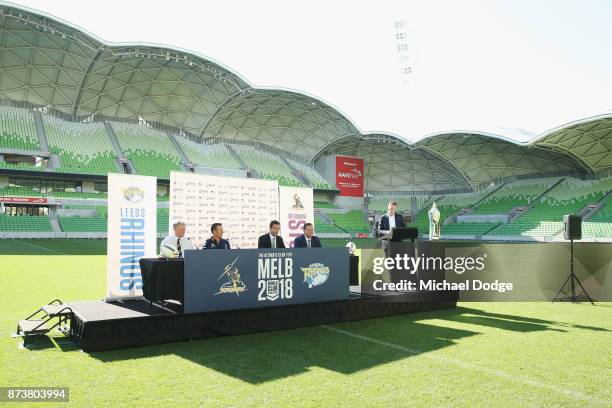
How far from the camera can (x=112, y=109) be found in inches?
1859

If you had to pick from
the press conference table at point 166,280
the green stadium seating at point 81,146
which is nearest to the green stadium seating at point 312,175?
the green stadium seating at point 81,146

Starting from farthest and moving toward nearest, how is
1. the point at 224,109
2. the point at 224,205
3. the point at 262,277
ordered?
the point at 224,109 → the point at 224,205 → the point at 262,277

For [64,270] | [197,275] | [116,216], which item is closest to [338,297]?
[197,275]

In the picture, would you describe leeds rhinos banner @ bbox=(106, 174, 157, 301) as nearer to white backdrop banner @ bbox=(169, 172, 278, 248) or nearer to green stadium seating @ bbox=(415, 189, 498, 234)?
white backdrop banner @ bbox=(169, 172, 278, 248)

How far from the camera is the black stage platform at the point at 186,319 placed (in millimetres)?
6234

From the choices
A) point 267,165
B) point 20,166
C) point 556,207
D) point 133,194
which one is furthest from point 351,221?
point 133,194

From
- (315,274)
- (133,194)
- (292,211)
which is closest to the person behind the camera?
(315,274)

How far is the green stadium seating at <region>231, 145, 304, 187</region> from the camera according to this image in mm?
53031

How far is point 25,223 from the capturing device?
36.6m

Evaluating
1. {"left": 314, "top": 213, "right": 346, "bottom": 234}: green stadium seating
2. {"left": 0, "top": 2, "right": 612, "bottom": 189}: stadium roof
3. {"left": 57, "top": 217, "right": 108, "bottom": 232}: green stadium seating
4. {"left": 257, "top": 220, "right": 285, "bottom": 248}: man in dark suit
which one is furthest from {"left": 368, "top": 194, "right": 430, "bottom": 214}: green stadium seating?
{"left": 257, "top": 220, "right": 285, "bottom": 248}: man in dark suit

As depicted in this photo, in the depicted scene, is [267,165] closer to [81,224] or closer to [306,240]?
[81,224]

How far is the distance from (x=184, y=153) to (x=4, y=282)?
3835 centimetres

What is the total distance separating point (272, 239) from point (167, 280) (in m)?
2.67

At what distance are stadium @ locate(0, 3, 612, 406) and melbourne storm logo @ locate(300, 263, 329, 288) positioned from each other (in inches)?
33.1
